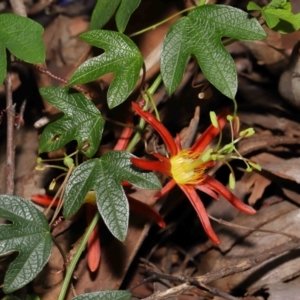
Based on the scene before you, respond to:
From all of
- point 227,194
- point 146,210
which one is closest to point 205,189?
point 227,194

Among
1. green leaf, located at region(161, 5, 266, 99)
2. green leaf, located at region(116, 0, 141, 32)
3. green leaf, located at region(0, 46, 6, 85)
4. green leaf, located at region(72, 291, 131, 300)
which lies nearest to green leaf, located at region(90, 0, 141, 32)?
green leaf, located at region(116, 0, 141, 32)

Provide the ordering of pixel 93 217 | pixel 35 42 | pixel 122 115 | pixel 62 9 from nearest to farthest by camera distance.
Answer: pixel 35 42, pixel 93 217, pixel 122 115, pixel 62 9

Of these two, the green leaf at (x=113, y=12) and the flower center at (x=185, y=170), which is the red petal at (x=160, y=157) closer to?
the flower center at (x=185, y=170)

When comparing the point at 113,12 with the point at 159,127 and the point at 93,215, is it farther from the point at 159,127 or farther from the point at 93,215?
the point at 93,215

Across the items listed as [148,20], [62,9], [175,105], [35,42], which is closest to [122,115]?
[175,105]

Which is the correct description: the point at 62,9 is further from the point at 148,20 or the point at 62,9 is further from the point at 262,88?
the point at 262,88

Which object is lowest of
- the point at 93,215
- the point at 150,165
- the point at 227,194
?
the point at 93,215
